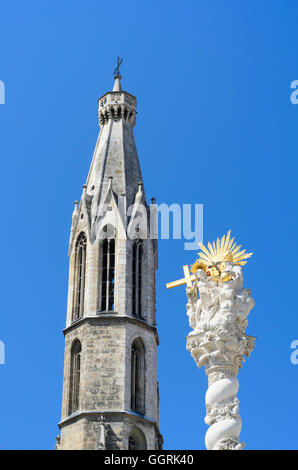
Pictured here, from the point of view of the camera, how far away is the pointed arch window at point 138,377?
42594mm

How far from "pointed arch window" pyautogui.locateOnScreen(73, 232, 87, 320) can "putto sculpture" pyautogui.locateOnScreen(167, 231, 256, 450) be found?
2263 centimetres

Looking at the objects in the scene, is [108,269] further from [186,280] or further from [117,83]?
[186,280]

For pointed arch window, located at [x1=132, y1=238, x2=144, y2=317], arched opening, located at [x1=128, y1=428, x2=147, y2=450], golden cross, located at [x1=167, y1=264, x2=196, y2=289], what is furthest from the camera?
pointed arch window, located at [x1=132, y1=238, x2=144, y2=317]

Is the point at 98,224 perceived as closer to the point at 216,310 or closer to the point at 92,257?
the point at 92,257

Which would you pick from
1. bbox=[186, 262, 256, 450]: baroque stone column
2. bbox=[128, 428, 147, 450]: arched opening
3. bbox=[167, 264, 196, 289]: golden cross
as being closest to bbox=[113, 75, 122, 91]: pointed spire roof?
bbox=[128, 428, 147, 450]: arched opening

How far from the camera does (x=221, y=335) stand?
21047 mm

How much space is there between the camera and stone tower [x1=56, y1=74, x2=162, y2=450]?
135 feet

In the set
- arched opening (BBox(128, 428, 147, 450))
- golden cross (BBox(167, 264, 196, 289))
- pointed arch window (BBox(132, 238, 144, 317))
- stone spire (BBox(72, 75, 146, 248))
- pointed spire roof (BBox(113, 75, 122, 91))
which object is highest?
pointed spire roof (BBox(113, 75, 122, 91))

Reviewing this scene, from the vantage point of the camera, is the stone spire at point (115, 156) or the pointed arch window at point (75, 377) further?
the stone spire at point (115, 156)

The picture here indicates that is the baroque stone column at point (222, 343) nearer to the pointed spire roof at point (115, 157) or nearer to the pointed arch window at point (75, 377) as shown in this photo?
the pointed arch window at point (75, 377)

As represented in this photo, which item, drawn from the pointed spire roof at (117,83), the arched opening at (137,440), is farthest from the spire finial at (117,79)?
the arched opening at (137,440)

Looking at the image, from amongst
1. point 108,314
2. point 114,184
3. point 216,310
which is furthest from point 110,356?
point 216,310

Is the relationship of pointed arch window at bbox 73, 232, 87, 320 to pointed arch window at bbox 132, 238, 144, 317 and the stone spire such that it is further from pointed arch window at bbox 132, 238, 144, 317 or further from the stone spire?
pointed arch window at bbox 132, 238, 144, 317

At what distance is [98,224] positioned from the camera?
1820 inches
